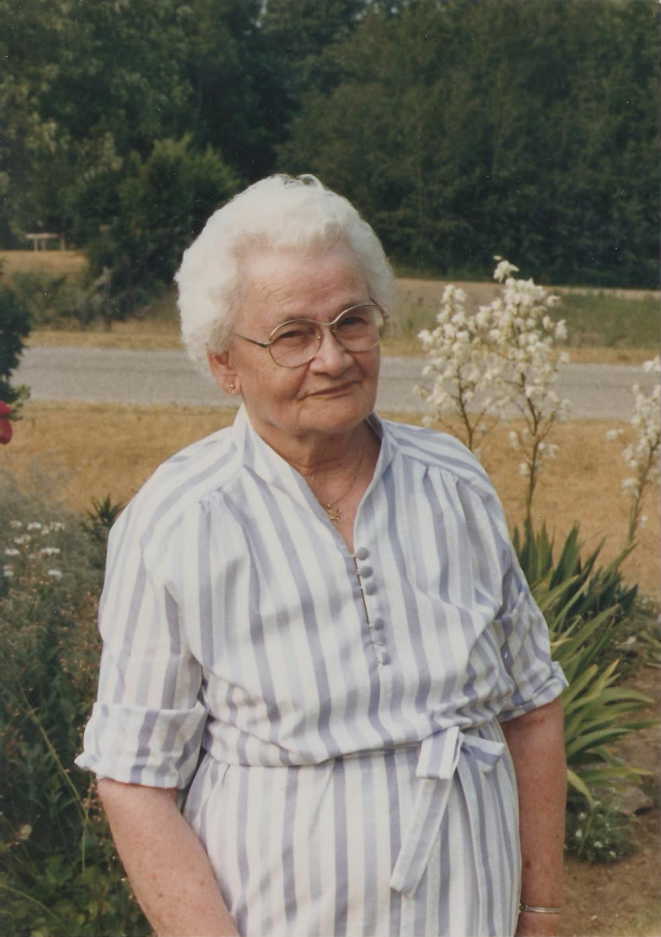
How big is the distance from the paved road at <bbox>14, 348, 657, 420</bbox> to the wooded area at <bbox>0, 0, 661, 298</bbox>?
0.95 feet

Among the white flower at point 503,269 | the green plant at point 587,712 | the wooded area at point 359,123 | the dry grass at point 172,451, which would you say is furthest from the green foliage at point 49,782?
the white flower at point 503,269

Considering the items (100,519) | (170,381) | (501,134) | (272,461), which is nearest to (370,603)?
(272,461)

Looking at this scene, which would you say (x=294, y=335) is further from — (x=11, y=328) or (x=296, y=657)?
(x=11, y=328)

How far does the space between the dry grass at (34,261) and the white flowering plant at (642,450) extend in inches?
79.5

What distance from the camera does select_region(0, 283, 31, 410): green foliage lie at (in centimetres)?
360

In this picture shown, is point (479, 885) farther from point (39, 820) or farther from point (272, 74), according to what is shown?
point (272, 74)

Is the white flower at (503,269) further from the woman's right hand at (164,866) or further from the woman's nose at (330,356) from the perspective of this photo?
the woman's right hand at (164,866)

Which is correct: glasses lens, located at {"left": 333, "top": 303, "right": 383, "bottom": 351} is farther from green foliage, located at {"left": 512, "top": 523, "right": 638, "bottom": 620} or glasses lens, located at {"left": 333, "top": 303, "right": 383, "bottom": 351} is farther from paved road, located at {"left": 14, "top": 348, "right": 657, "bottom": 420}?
green foliage, located at {"left": 512, "top": 523, "right": 638, "bottom": 620}

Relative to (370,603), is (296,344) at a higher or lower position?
higher

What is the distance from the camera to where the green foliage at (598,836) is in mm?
3400

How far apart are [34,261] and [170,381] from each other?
1.98ft

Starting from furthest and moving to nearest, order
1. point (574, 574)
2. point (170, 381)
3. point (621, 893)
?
point (574, 574)
point (170, 381)
point (621, 893)

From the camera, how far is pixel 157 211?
3619 mm

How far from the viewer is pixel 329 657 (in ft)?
4.96
